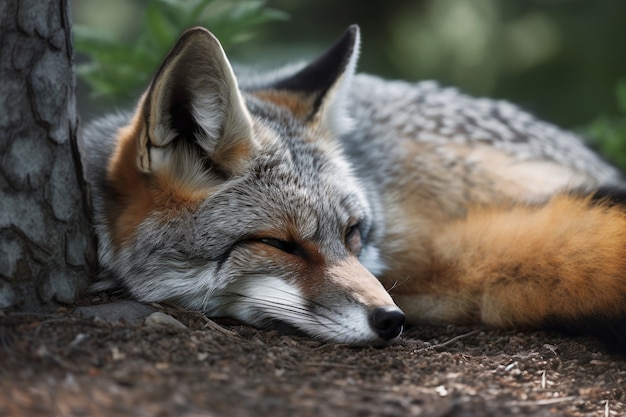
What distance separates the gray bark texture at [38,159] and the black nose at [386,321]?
1.51m

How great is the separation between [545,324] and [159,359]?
231 cm

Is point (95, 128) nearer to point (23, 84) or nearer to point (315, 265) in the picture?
point (23, 84)

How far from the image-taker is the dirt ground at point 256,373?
2379 mm

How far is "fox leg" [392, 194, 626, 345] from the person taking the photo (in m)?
3.75

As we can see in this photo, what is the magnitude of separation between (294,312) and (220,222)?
594 millimetres

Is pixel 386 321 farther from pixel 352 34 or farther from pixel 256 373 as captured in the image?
pixel 352 34

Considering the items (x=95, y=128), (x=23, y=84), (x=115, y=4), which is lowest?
(x=95, y=128)

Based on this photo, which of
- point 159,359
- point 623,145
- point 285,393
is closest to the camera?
point 285,393

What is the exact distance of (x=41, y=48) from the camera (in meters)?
3.31

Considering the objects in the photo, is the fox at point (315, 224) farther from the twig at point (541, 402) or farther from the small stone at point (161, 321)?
the twig at point (541, 402)

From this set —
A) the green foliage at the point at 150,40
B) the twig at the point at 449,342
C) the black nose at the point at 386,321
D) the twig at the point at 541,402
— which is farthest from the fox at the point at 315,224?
the green foliage at the point at 150,40

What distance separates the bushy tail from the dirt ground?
0.23m

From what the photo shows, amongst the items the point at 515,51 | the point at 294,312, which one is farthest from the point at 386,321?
the point at 515,51

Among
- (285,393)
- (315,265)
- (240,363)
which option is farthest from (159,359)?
(315,265)
